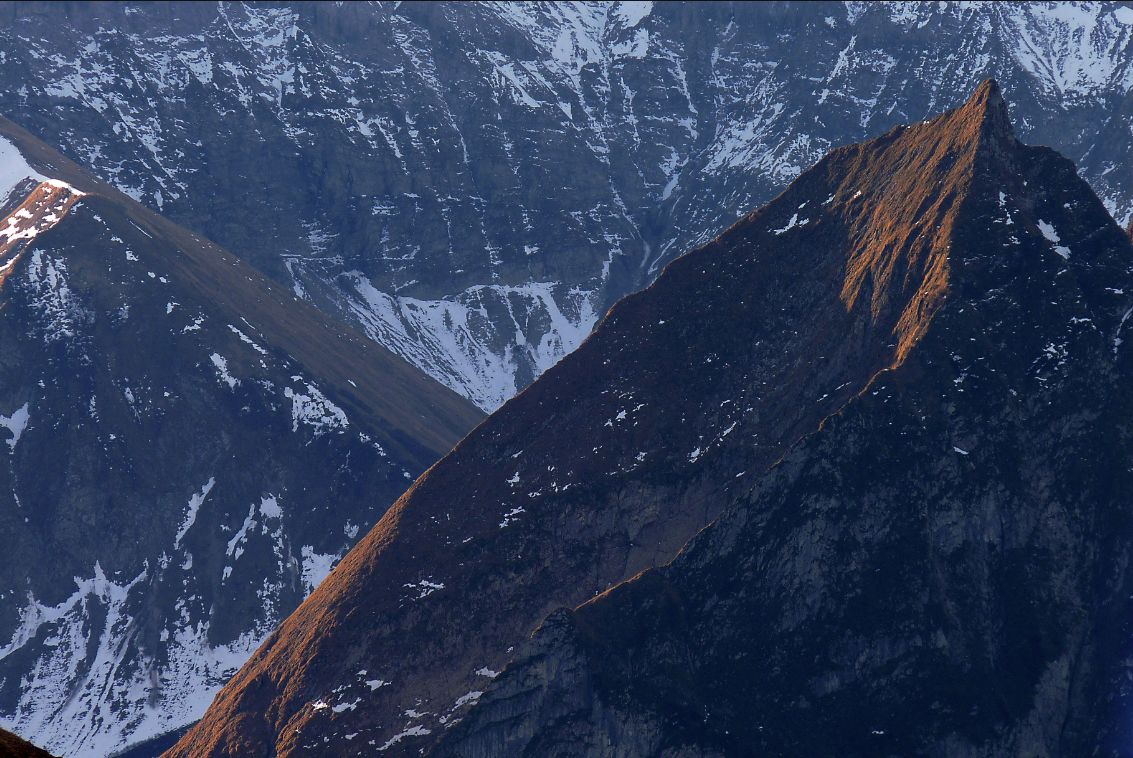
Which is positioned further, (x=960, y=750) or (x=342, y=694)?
(x=342, y=694)

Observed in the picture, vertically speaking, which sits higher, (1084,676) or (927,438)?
(927,438)

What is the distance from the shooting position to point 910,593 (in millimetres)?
186375

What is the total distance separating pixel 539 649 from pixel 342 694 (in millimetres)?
20721

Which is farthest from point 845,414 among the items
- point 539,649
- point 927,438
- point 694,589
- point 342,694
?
point 342,694

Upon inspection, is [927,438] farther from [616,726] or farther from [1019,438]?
[616,726]

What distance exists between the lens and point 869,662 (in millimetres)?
185125

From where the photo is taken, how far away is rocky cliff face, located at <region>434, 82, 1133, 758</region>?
182m

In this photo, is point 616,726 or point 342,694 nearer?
point 616,726

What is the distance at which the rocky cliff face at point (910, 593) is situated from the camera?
18162cm

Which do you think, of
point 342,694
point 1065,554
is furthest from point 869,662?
point 342,694

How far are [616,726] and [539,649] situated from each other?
10098mm

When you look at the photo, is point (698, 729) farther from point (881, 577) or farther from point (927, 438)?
point (927, 438)

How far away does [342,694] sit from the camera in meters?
200

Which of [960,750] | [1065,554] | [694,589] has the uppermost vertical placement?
[694,589]
